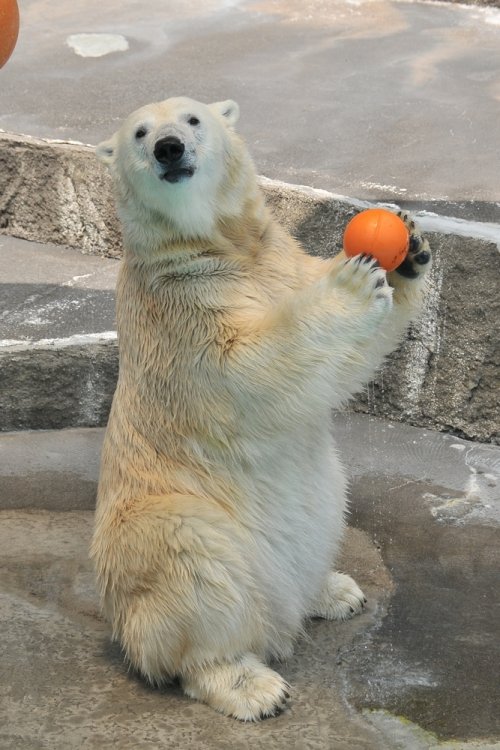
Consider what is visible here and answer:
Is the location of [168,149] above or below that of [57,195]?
above

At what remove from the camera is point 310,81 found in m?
7.57

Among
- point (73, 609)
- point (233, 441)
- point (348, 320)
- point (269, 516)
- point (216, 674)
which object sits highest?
point (348, 320)

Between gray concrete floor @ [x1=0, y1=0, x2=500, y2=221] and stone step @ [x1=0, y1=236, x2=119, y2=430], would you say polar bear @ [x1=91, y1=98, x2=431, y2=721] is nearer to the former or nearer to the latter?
stone step @ [x1=0, y1=236, x2=119, y2=430]

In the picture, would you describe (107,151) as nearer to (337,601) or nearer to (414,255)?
(414,255)

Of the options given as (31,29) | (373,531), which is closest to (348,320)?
(373,531)

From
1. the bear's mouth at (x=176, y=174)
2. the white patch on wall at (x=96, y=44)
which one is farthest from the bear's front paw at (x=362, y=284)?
the white patch on wall at (x=96, y=44)

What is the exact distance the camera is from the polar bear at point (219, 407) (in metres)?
3.18

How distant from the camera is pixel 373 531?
171 inches

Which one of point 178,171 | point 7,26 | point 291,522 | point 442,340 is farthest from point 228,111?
point 442,340

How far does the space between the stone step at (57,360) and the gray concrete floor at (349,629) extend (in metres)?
0.20

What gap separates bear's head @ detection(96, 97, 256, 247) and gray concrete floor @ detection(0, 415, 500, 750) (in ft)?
4.35

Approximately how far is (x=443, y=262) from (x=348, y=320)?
1.93 meters

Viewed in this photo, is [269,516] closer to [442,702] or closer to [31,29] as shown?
[442,702]

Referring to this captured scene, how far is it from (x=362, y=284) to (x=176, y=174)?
24.3 inches
